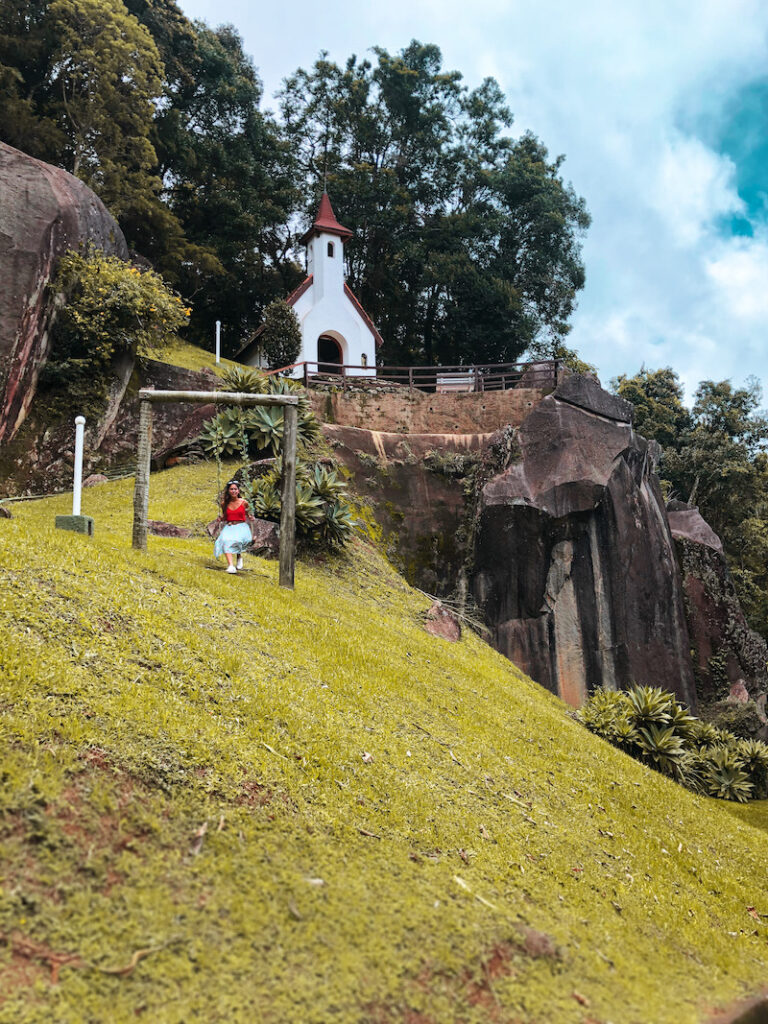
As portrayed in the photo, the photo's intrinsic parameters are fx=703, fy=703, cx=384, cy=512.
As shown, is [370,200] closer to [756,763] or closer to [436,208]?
[436,208]

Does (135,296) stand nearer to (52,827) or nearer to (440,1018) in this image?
(52,827)

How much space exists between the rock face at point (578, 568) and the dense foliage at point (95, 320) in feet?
34.4

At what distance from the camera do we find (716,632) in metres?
19.4

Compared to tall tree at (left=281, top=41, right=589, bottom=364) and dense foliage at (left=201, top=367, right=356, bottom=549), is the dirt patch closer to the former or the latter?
dense foliage at (left=201, top=367, right=356, bottom=549)

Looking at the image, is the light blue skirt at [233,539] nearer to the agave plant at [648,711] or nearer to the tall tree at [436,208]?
the agave plant at [648,711]

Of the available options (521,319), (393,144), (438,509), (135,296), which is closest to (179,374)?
(135,296)

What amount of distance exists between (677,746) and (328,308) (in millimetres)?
26865

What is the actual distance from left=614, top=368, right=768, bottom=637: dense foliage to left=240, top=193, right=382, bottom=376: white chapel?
617 inches

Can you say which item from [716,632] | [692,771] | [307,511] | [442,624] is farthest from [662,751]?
[716,632]

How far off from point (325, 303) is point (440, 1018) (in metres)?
32.6

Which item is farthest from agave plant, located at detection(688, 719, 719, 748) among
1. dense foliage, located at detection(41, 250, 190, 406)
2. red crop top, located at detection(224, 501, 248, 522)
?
dense foliage, located at detection(41, 250, 190, 406)

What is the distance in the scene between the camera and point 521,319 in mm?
37062

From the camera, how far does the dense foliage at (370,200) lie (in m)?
36.0

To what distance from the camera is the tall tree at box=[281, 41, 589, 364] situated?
3725cm
